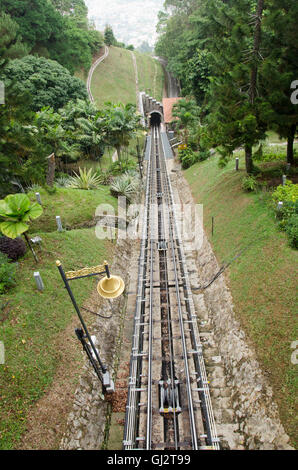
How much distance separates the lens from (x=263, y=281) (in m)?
9.80

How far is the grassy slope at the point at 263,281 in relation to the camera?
7395 mm

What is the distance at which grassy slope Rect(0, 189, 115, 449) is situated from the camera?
6848 millimetres

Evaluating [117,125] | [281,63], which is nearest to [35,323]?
[281,63]

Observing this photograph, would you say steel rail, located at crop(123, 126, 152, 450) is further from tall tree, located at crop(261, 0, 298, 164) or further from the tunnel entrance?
the tunnel entrance

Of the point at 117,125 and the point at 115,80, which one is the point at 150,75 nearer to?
the point at 115,80

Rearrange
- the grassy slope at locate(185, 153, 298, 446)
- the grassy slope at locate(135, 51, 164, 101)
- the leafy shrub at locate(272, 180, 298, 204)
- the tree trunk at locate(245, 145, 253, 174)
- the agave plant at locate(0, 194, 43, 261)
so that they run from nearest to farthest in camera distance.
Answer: the grassy slope at locate(185, 153, 298, 446) < the agave plant at locate(0, 194, 43, 261) < the leafy shrub at locate(272, 180, 298, 204) < the tree trunk at locate(245, 145, 253, 174) < the grassy slope at locate(135, 51, 164, 101)

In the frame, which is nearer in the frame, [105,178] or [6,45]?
[6,45]

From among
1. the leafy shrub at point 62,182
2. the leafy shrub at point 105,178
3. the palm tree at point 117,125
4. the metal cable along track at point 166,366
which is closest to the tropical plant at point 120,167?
the leafy shrub at point 105,178

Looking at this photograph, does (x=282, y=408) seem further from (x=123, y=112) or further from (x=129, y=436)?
(x=123, y=112)

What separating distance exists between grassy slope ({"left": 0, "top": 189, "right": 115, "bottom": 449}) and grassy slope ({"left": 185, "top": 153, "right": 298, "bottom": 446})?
6002mm

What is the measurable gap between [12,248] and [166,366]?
290 inches

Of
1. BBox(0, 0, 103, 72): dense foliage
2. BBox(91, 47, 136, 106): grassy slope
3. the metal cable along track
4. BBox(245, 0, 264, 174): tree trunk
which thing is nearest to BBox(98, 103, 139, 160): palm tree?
BBox(245, 0, 264, 174): tree trunk
